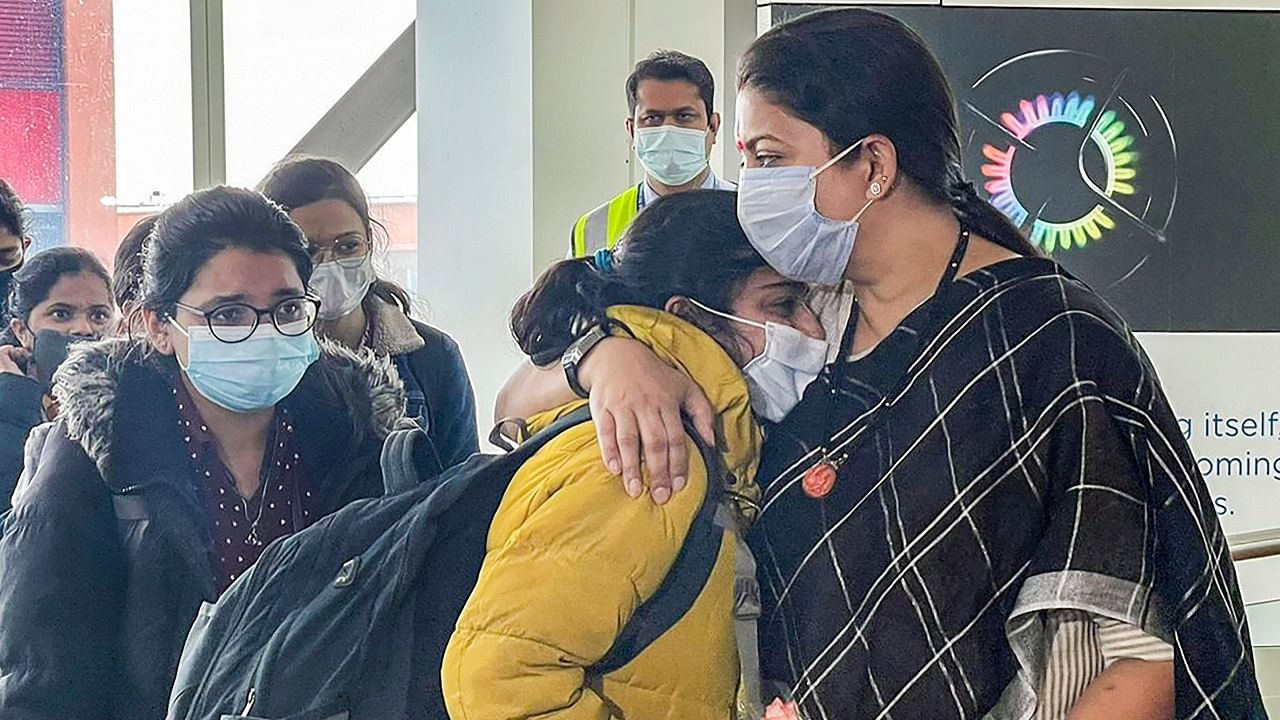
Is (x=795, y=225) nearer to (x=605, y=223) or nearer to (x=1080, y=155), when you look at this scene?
(x=605, y=223)

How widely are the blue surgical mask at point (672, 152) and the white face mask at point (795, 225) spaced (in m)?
0.14

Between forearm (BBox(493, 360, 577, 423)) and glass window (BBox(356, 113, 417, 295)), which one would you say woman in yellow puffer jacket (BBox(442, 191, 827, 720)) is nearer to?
forearm (BBox(493, 360, 577, 423))

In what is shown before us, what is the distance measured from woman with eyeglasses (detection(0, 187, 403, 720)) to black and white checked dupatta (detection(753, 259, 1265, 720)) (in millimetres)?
557

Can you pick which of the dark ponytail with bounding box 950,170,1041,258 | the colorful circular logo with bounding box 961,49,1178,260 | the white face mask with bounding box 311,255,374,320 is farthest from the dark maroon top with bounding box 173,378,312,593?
the colorful circular logo with bounding box 961,49,1178,260

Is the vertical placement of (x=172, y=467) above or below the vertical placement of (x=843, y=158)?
below

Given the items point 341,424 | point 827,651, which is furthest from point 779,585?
point 341,424

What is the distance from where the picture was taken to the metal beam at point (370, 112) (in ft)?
5.16

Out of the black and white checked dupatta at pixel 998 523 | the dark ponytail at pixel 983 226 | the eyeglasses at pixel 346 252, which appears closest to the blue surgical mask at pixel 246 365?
the eyeglasses at pixel 346 252

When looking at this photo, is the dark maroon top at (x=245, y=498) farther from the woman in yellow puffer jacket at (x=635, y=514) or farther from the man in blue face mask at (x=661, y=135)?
the man in blue face mask at (x=661, y=135)

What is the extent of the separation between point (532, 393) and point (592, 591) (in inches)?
10.6

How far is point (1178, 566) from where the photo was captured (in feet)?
4.27

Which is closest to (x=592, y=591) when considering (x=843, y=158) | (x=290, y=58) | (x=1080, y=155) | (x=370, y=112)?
(x=843, y=158)

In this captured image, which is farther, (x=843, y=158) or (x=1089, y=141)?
(x=1089, y=141)

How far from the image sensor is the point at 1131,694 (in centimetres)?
129
